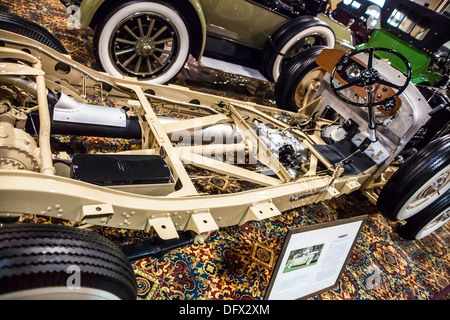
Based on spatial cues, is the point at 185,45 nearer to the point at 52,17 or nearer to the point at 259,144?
the point at 259,144

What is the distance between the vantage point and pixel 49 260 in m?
1.00

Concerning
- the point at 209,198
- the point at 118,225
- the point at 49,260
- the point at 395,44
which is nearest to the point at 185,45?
the point at 209,198

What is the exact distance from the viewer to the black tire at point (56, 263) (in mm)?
929

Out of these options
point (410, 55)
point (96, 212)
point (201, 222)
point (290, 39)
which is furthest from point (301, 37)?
point (96, 212)

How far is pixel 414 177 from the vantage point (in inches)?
92.1

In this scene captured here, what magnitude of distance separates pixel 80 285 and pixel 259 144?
1.63 m

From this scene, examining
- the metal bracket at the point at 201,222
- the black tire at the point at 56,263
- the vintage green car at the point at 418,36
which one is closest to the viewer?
the black tire at the point at 56,263

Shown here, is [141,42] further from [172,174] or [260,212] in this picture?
[260,212]

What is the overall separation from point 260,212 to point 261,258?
0.70 m

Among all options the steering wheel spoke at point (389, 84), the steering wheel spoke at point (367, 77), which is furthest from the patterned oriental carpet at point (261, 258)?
the steering wheel spoke at point (389, 84)

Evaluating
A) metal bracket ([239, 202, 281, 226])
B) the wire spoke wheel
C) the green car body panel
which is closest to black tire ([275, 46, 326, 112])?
the wire spoke wheel

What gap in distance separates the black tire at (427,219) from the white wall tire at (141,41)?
120 inches

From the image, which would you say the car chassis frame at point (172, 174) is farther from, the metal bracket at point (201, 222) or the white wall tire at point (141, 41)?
the white wall tire at point (141, 41)

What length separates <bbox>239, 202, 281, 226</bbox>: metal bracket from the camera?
169 cm
